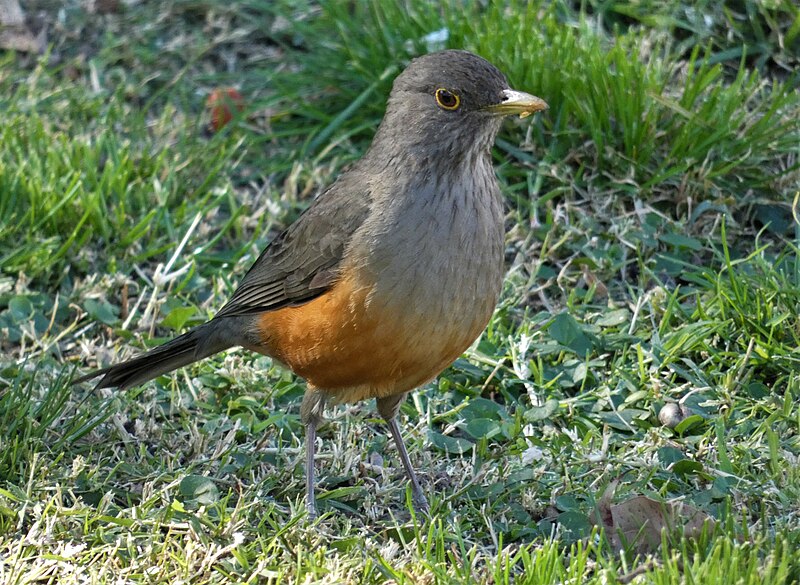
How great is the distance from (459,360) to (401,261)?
133 cm

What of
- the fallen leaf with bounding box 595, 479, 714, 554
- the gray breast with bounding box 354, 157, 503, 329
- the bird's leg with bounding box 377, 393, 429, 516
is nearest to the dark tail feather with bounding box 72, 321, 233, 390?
the bird's leg with bounding box 377, 393, 429, 516

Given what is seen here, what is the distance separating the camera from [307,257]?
526 centimetres

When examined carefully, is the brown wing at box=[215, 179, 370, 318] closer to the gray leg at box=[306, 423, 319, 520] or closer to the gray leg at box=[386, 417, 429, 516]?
the gray leg at box=[306, 423, 319, 520]

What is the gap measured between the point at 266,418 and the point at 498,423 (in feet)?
3.51

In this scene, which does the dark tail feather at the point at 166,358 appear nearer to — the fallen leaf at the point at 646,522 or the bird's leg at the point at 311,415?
the bird's leg at the point at 311,415

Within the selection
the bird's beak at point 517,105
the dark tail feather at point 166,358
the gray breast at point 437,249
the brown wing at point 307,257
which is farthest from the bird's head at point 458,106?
the dark tail feather at point 166,358

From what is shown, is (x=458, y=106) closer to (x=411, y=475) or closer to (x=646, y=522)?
(x=411, y=475)

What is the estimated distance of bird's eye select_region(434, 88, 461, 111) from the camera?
16.6 ft

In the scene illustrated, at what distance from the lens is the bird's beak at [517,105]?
195 inches

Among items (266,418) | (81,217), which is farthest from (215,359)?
(81,217)

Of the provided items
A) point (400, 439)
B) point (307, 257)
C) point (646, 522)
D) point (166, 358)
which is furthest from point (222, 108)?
point (646, 522)

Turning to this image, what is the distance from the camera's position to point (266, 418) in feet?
18.7

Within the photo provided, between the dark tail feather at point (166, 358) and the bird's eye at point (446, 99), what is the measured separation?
1442mm

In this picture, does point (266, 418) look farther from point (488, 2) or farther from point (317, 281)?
point (488, 2)
